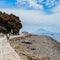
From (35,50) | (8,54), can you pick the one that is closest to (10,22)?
(35,50)

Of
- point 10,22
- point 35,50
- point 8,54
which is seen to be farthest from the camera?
point 10,22

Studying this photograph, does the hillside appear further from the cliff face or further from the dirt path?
the cliff face

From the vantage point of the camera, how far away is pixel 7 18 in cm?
7994

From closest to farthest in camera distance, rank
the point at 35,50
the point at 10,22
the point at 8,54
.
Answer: the point at 8,54 < the point at 35,50 < the point at 10,22

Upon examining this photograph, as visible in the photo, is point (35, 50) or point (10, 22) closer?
point (35, 50)

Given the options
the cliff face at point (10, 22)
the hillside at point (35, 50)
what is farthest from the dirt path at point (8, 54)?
the cliff face at point (10, 22)

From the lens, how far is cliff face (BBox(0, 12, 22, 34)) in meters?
78.5

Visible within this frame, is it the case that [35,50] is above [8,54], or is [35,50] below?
below

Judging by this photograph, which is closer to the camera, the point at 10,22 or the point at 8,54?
the point at 8,54

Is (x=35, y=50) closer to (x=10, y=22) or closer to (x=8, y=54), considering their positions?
(x=8, y=54)

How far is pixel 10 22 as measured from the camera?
79.0m

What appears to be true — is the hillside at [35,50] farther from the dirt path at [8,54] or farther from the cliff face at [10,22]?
the cliff face at [10,22]

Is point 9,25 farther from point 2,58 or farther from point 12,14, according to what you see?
point 2,58

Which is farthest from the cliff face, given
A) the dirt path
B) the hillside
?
the dirt path
